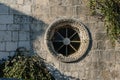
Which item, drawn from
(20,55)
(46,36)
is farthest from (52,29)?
(20,55)

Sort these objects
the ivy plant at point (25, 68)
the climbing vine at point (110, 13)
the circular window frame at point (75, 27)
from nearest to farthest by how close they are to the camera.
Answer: the ivy plant at point (25, 68) → the climbing vine at point (110, 13) → the circular window frame at point (75, 27)

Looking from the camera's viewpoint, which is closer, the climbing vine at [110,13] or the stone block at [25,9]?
the climbing vine at [110,13]

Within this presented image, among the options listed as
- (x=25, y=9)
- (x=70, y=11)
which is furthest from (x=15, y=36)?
(x=70, y=11)

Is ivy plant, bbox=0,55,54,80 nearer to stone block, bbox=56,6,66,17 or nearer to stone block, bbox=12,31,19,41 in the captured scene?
stone block, bbox=12,31,19,41

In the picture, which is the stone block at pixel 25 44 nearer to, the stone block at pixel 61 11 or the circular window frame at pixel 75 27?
the circular window frame at pixel 75 27

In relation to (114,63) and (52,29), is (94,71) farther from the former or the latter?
(52,29)

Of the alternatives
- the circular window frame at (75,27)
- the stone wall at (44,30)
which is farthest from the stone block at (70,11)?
the circular window frame at (75,27)

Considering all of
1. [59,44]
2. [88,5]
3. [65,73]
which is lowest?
[65,73]
